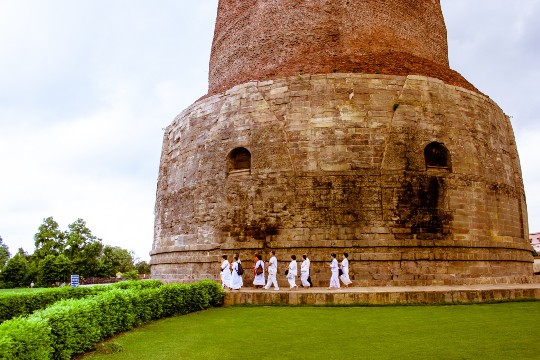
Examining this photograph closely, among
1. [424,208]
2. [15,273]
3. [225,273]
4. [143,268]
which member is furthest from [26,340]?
[143,268]

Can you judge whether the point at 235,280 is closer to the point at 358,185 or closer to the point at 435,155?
the point at 358,185

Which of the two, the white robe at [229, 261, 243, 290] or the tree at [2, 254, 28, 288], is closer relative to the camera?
the white robe at [229, 261, 243, 290]

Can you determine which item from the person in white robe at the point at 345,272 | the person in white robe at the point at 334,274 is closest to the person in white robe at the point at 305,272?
the person in white robe at the point at 334,274

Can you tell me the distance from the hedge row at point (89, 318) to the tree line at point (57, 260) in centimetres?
2697

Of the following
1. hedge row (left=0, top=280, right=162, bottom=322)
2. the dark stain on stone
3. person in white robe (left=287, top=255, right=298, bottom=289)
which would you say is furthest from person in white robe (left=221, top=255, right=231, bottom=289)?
the dark stain on stone

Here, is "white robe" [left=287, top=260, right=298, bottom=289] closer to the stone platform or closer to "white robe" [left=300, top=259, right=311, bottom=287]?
"white robe" [left=300, top=259, right=311, bottom=287]

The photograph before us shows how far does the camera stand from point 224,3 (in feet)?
58.4

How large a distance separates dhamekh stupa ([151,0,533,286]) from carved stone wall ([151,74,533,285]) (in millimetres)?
34

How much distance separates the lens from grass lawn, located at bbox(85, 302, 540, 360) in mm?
5066

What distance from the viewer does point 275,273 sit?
37.8 feet

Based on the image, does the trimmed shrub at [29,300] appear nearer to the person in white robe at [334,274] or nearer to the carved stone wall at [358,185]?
the carved stone wall at [358,185]

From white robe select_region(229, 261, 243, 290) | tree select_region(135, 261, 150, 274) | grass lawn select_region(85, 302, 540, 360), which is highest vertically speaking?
white robe select_region(229, 261, 243, 290)

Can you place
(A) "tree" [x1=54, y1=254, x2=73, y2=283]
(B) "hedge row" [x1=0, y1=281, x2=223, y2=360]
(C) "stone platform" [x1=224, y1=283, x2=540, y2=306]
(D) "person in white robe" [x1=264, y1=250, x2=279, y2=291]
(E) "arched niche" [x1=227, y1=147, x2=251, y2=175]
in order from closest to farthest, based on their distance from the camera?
(B) "hedge row" [x1=0, y1=281, x2=223, y2=360] < (C) "stone platform" [x1=224, y1=283, x2=540, y2=306] < (D) "person in white robe" [x1=264, y1=250, x2=279, y2=291] < (E) "arched niche" [x1=227, y1=147, x2=251, y2=175] < (A) "tree" [x1=54, y1=254, x2=73, y2=283]

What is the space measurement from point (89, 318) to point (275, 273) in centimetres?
615
